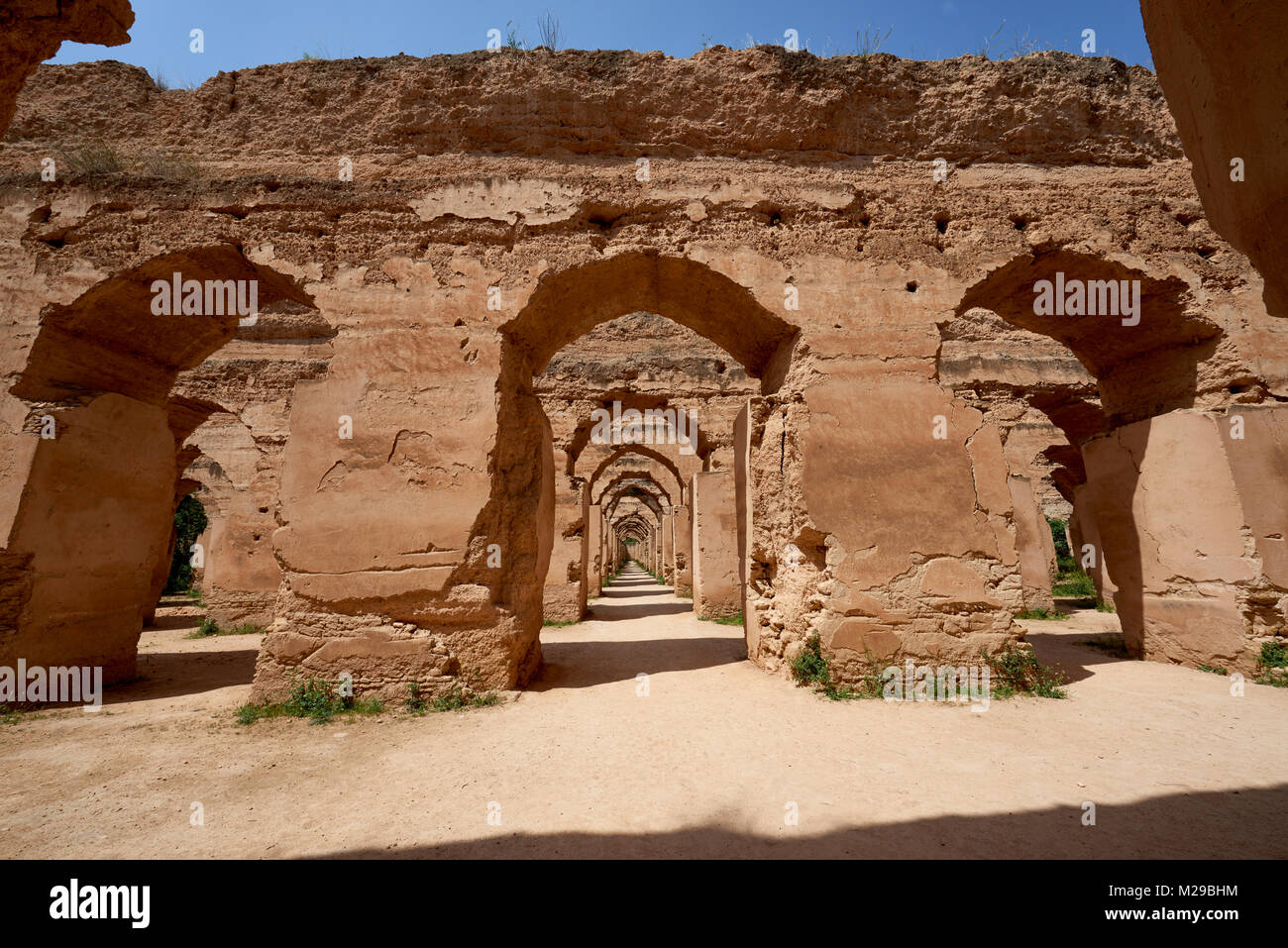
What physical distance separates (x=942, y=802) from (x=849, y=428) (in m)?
3.10

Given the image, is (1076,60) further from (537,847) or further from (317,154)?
(537,847)

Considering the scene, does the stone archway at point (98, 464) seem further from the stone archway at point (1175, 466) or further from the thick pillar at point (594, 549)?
the thick pillar at point (594, 549)

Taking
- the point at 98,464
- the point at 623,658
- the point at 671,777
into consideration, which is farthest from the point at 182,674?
the point at 671,777

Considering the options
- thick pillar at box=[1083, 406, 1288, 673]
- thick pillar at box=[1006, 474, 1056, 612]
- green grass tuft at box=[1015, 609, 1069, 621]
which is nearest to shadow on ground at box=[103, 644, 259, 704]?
thick pillar at box=[1083, 406, 1288, 673]

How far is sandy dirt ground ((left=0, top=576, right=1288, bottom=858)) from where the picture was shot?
2375mm

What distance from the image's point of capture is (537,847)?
2.31 m

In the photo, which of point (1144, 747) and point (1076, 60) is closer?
point (1144, 747)

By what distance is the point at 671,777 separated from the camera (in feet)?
10.1

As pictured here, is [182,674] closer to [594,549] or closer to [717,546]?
[717,546]

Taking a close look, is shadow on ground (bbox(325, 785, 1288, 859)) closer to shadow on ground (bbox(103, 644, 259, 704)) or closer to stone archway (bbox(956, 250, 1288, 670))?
stone archway (bbox(956, 250, 1288, 670))

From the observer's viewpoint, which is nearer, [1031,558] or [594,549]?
[1031,558]

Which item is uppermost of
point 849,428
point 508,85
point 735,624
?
point 508,85

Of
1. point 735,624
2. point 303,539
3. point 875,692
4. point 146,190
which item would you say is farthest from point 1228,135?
point 735,624

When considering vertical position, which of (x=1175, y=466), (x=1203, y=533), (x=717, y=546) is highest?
(x=1175, y=466)
